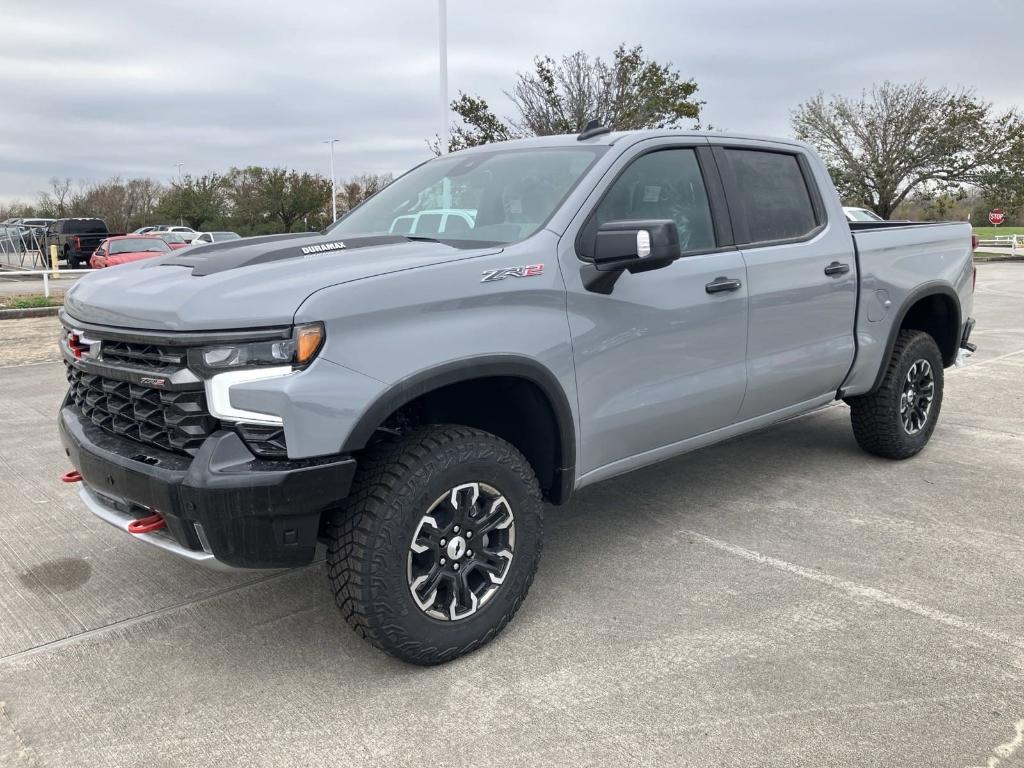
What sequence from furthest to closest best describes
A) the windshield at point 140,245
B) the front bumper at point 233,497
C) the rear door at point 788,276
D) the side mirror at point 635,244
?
the windshield at point 140,245
the rear door at point 788,276
the side mirror at point 635,244
the front bumper at point 233,497

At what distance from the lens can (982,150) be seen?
36.2m

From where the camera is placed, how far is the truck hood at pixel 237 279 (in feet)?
8.68

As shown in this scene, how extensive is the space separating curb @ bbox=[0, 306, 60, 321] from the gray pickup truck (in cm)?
1248

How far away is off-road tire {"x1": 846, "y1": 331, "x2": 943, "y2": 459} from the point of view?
16.7ft

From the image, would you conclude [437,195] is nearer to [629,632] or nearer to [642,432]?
[642,432]

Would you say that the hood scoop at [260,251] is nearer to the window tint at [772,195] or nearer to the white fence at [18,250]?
the window tint at [772,195]

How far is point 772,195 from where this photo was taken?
14.5ft

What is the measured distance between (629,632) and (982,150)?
1554 inches

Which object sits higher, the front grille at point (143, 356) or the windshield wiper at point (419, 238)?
the windshield wiper at point (419, 238)

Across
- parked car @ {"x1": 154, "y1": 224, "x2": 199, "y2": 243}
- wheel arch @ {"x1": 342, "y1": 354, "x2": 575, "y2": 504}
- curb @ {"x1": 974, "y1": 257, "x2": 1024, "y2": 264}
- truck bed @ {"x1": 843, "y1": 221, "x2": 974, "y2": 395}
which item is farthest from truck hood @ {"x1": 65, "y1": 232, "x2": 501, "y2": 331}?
curb @ {"x1": 974, "y1": 257, "x2": 1024, "y2": 264}

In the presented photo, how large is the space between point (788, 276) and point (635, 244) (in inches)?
55.8

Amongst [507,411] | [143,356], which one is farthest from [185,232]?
[143,356]

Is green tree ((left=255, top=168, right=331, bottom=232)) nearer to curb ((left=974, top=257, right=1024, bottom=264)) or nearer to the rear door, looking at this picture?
curb ((left=974, top=257, right=1024, bottom=264))

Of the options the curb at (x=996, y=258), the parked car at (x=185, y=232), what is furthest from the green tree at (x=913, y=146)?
the parked car at (x=185, y=232)
